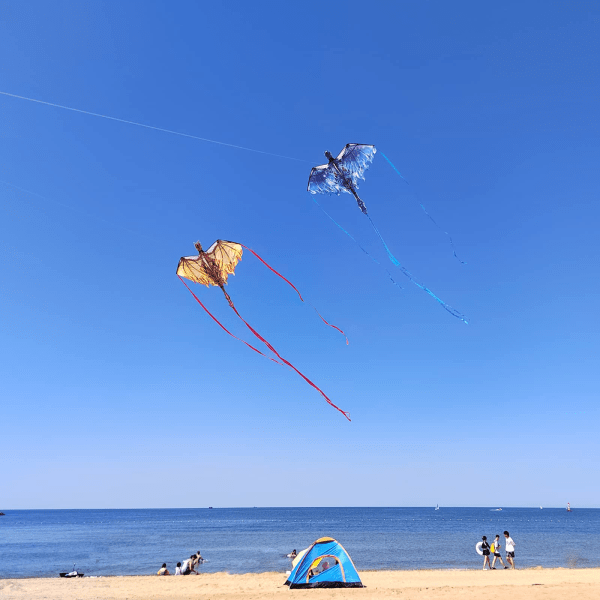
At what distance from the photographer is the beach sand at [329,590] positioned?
14.6 metres

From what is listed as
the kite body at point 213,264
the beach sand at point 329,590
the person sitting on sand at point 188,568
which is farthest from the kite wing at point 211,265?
the person sitting on sand at point 188,568

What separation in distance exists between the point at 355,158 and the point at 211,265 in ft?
18.8

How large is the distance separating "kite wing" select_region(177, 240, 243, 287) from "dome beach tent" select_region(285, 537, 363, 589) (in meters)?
10.6

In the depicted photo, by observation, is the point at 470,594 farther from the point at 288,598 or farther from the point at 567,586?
the point at 288,598

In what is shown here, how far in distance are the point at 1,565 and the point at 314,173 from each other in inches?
1593

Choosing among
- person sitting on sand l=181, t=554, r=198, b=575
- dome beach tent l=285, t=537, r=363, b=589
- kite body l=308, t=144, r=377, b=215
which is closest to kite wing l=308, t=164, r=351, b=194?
kite body l=308, t=144, r=377, b=215

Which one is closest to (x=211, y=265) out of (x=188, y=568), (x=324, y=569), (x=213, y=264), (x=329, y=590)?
(x=213, y=264)

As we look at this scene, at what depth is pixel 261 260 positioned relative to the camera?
37.0ft

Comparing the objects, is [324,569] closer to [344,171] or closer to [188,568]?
[188,568]

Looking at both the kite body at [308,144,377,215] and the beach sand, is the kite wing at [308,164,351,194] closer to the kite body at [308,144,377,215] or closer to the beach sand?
the kite body at [308,144,377,215]

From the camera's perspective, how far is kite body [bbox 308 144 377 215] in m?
14.1

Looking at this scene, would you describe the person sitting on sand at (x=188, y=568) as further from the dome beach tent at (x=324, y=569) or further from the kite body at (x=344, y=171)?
the kite body at (x=344, y=171)

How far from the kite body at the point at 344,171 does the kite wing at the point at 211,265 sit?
3.91 m

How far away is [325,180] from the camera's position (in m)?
14.8
